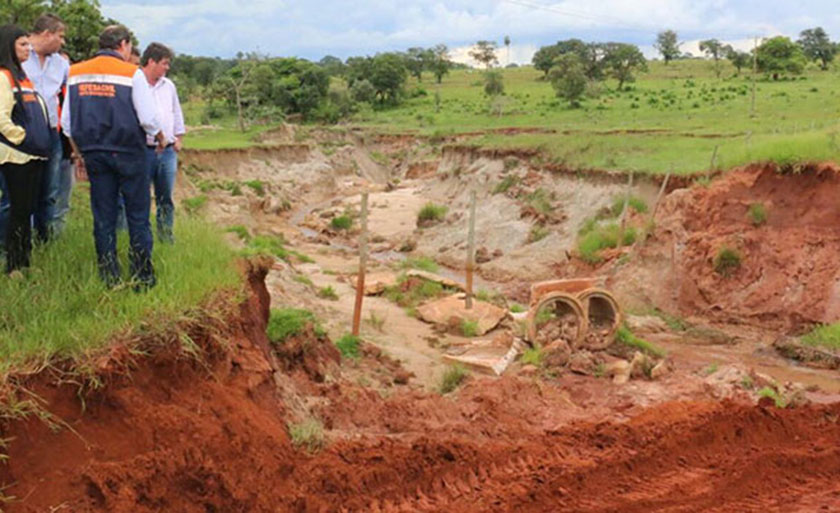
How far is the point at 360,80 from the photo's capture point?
223 ft

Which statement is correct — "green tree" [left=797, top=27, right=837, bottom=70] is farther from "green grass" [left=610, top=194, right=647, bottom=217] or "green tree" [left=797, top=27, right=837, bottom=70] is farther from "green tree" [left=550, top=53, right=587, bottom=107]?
"green grass" [left=610, top=194, right=647, bottom=217]

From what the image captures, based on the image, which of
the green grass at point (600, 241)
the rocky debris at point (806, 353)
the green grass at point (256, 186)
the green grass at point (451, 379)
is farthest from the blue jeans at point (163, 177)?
the green grass at point (256, 186)

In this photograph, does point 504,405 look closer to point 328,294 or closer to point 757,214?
point 328,294

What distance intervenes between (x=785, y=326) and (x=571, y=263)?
6816 mm

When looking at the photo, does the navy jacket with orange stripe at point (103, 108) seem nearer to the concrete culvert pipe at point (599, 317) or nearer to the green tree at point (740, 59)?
the concrete culvert pipe at point (599, 317)

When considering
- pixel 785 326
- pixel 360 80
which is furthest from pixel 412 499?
pixel 360 80

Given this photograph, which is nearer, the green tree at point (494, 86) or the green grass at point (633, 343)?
the green grass at point (633, 343)

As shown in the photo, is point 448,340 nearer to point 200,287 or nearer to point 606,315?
point 606,315

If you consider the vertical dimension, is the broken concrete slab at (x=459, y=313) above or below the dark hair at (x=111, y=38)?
below

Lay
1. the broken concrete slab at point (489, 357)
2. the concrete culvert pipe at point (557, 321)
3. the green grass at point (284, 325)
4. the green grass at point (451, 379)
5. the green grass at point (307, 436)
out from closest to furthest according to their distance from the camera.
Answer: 1. the green grass at point (307, 436)
2. the green grass at point (284, 325)
3. the green grass at point (451, 379)
4. the broken concrete slab at point (489, 357)
5. the concrete culvert pipe at point (557, 321)

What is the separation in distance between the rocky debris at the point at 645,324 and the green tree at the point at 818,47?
Answer: 6240cm

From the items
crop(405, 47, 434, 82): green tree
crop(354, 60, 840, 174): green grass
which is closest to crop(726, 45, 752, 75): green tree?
crop(354, 60, 840, 174): green grass

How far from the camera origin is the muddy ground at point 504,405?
5141mm

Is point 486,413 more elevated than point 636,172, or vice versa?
point 636,172
